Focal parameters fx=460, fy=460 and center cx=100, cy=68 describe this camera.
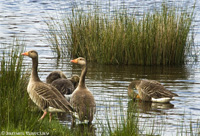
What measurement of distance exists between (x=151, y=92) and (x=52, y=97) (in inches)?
154

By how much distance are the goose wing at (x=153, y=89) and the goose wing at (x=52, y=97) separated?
364cm

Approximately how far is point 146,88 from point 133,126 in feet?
18.7

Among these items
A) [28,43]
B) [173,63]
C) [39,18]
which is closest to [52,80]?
[173,63]

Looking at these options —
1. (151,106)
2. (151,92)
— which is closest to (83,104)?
(151,106)

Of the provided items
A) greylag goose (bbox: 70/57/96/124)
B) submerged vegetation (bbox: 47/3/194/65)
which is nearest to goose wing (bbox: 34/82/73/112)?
greylag goose (bbox: 70/57/96/124)

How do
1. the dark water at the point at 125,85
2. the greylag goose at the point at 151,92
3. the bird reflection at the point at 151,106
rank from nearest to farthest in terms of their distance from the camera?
the dark water at the point at 125,85, the bird reflection at the point at 151,106, the greylag goose at the point at 151,92

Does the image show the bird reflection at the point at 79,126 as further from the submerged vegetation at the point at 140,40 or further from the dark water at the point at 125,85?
the submerged vegetation at the point at 140,40

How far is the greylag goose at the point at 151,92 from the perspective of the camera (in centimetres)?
1298

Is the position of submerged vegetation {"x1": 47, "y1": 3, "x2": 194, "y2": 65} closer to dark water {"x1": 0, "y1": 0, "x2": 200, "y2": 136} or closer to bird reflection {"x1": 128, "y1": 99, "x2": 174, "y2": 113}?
dark water {"x1": 0, "y1": 0, "x2": 200, "y2": 136}

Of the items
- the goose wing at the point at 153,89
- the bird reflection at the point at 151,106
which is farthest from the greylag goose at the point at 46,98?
the goose wing at the point at 153,89

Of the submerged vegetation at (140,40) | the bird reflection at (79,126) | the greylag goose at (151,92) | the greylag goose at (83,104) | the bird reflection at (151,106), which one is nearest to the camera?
the bird reflection at (79,126)

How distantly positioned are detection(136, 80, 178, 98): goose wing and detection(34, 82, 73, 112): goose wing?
11.9 feet

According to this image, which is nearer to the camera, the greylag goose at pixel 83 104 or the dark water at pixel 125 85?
the greylag goose at pixel 83 104

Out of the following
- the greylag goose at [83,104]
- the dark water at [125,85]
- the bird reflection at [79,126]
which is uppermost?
the greylag goose at [83,104]
